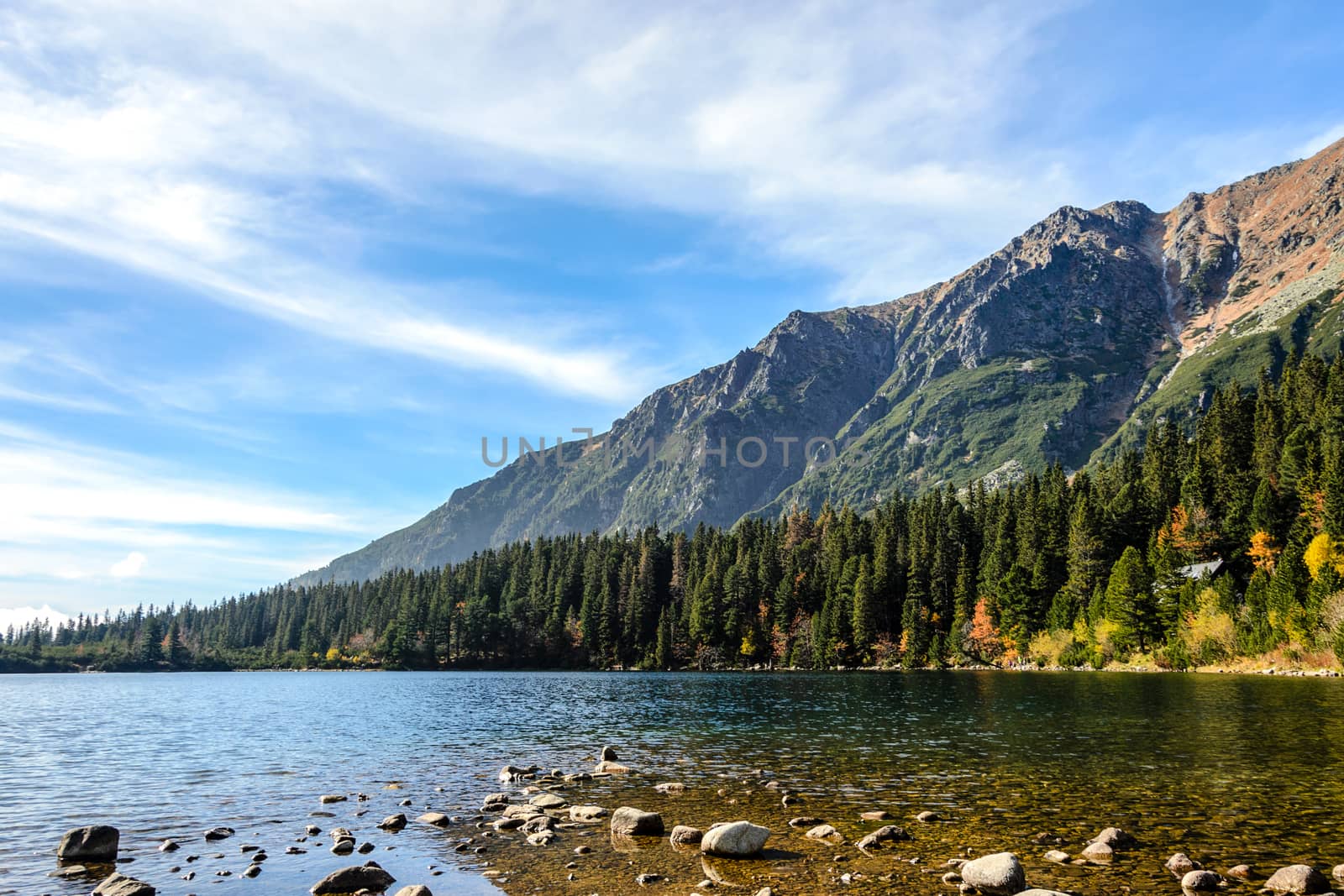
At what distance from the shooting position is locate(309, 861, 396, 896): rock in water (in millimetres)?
20062

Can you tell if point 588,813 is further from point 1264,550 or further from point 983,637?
point 983,637

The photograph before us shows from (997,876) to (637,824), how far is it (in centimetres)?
1152

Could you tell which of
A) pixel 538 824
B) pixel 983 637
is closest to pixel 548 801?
pixel 538 824

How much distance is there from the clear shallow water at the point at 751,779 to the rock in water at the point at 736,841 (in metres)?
1.01

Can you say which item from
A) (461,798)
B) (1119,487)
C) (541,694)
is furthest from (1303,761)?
(1119,487)

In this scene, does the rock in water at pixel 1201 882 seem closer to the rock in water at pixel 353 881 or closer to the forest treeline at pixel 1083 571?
the rock in water at pixel 353 881

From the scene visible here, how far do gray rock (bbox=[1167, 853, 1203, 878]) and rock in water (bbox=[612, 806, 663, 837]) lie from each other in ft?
47.9

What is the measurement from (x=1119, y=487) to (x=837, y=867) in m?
152

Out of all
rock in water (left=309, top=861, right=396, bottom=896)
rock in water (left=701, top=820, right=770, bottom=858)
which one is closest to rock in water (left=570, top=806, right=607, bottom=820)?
rock in water (left=701, top=820, right=770, bottom=858)

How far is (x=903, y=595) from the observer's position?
16412 cm

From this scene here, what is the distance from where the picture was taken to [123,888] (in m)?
19.9

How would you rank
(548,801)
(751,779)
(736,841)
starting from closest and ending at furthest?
(736,841)
(548,801)
(751,779)

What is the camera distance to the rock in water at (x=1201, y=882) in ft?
58.7

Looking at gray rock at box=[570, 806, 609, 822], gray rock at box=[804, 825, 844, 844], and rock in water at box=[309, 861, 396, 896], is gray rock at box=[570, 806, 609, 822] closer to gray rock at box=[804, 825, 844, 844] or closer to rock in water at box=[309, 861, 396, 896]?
gray rock at box=[804, 825, 844, 844]
